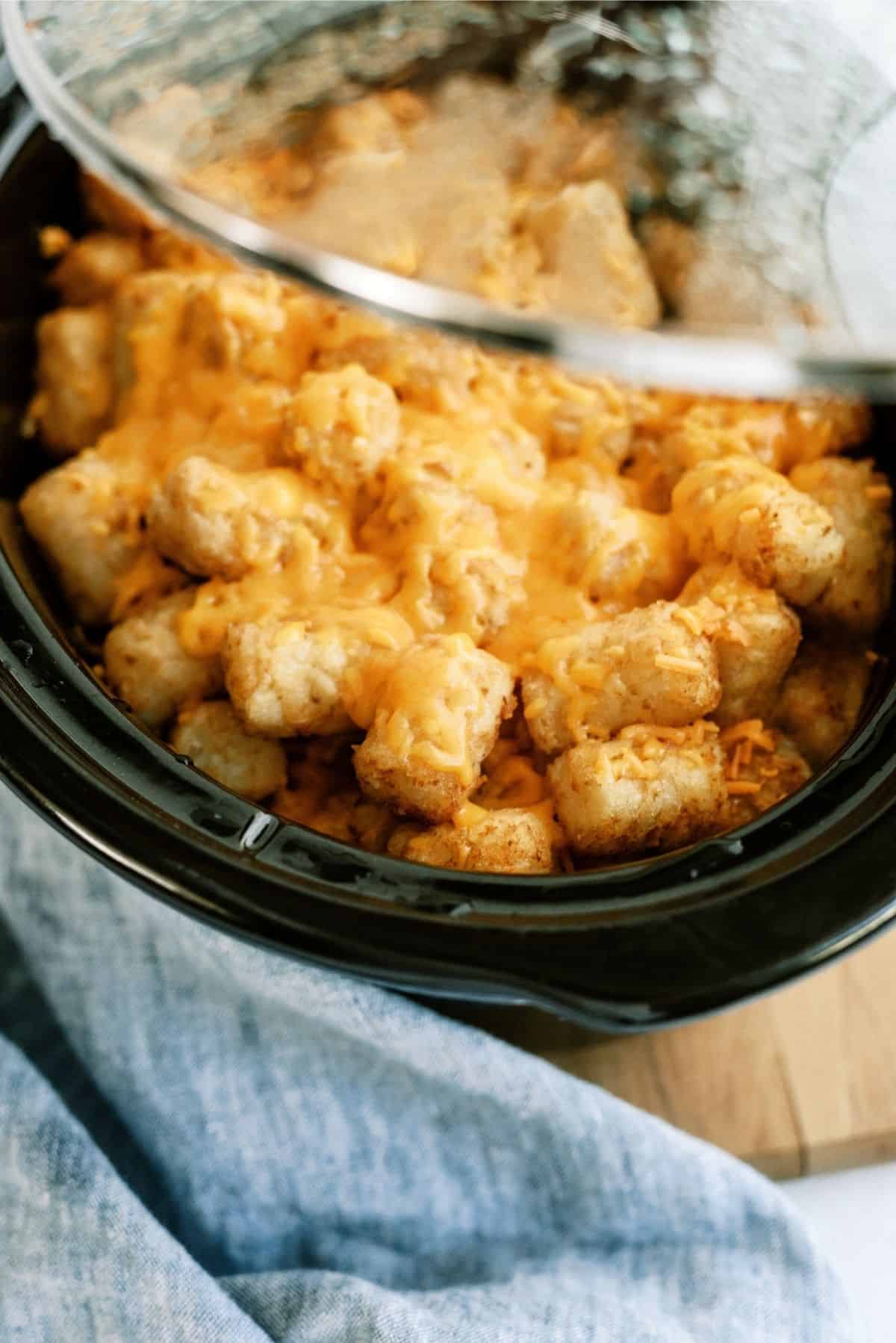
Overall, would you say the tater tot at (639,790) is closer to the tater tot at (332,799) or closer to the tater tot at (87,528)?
the tater tot at (332,799)

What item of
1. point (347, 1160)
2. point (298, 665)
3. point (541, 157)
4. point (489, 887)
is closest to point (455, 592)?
point (298, 665)

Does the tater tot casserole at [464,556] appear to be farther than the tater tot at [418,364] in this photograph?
No

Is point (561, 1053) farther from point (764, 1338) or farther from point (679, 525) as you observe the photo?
point (679, 525)

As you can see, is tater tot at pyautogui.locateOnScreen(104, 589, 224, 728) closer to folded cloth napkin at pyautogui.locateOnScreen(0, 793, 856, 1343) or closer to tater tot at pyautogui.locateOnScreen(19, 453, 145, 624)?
tater tot at pyautogui.locateOnScreen(19, 453, 145, 624)

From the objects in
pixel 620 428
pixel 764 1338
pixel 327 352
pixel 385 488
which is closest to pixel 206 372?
pixel 327 352

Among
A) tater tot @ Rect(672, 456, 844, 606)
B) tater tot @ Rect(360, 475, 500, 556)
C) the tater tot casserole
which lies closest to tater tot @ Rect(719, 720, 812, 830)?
the tater tot casserole

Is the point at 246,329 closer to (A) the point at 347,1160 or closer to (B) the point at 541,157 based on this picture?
(B) the point at 541,157

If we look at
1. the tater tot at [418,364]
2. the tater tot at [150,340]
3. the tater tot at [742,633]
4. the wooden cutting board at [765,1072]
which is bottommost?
the wooden cutting board at [765,1072]

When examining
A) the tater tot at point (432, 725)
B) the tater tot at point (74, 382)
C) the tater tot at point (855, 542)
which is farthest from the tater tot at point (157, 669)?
the tater tot at point (855, 542)
